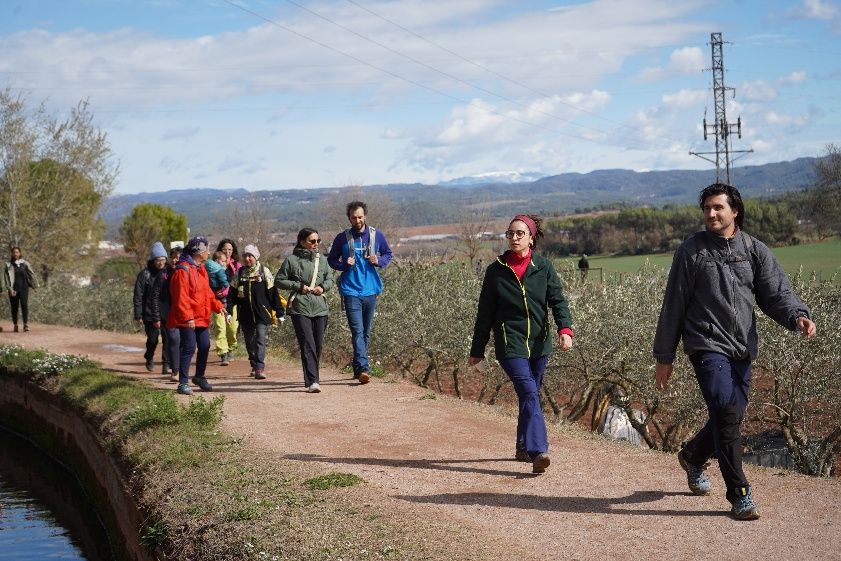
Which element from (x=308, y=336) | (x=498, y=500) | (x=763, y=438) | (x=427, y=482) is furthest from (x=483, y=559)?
(x=763, y=438)

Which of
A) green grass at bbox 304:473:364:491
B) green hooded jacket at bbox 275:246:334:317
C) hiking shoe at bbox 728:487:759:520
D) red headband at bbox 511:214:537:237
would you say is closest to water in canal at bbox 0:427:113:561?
green hooded jacket at bbox 275:246:334:317

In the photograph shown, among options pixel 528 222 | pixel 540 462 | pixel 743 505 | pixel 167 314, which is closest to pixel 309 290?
pixel 167 314

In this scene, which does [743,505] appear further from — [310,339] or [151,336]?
[151,336]

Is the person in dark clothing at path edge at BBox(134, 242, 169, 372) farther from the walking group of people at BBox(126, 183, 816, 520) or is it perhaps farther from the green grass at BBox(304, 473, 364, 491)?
the green grass at BBox(304, 473, 364, 491)

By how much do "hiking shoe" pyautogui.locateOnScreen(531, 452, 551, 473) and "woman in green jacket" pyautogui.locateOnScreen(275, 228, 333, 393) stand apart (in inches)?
198

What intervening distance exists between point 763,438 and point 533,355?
40.6 feet

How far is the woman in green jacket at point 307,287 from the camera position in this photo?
12.9 meters

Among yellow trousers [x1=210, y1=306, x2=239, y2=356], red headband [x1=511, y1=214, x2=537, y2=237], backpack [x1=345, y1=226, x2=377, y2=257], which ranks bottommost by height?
yellow trousers [x1=210, y1=306, x2=239, y2=356]

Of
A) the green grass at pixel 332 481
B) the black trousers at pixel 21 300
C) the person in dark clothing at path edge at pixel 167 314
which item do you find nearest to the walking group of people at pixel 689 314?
the green grass at pixel 332 481

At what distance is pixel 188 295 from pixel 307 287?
1.51 meters

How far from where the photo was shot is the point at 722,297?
684 cm

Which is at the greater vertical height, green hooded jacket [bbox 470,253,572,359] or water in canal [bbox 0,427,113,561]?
green hooded jacket [bbox 470,253,572,359]

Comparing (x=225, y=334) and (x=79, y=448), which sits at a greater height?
(x=225, y=334)

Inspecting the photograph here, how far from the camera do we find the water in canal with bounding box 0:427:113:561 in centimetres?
1252
